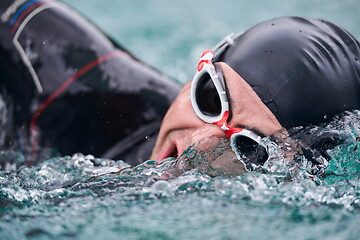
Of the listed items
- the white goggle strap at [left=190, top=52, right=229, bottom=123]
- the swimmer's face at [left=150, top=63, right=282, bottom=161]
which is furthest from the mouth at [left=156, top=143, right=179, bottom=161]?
the white goggle strap at [left=190, top=52, right=229, bottom=123]

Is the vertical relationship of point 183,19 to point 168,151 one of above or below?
above

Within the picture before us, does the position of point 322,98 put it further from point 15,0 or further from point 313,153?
point 15,0

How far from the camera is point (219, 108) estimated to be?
74.3 inches

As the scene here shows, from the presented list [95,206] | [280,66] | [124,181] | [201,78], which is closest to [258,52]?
[280,66]

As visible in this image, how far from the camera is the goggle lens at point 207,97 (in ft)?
6.22

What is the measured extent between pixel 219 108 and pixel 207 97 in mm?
69

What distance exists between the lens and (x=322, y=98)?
1.74m

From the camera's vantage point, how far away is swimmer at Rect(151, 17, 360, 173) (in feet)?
5.73

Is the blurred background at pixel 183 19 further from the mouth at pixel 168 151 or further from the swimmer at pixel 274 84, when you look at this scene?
the swimmer at pixel 274 84

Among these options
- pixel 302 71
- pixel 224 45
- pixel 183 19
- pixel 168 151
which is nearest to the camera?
pixel 302 71

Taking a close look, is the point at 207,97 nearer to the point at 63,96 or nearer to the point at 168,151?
the point at 168,151

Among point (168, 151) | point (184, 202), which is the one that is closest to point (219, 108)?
point (168, 151)

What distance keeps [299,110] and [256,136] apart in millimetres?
174

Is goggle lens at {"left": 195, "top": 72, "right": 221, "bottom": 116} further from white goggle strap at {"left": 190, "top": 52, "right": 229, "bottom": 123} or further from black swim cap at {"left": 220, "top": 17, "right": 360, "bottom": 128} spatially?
black swim cap at {"left": 220, "top": 17, "right": 360, "bottom": 128}
